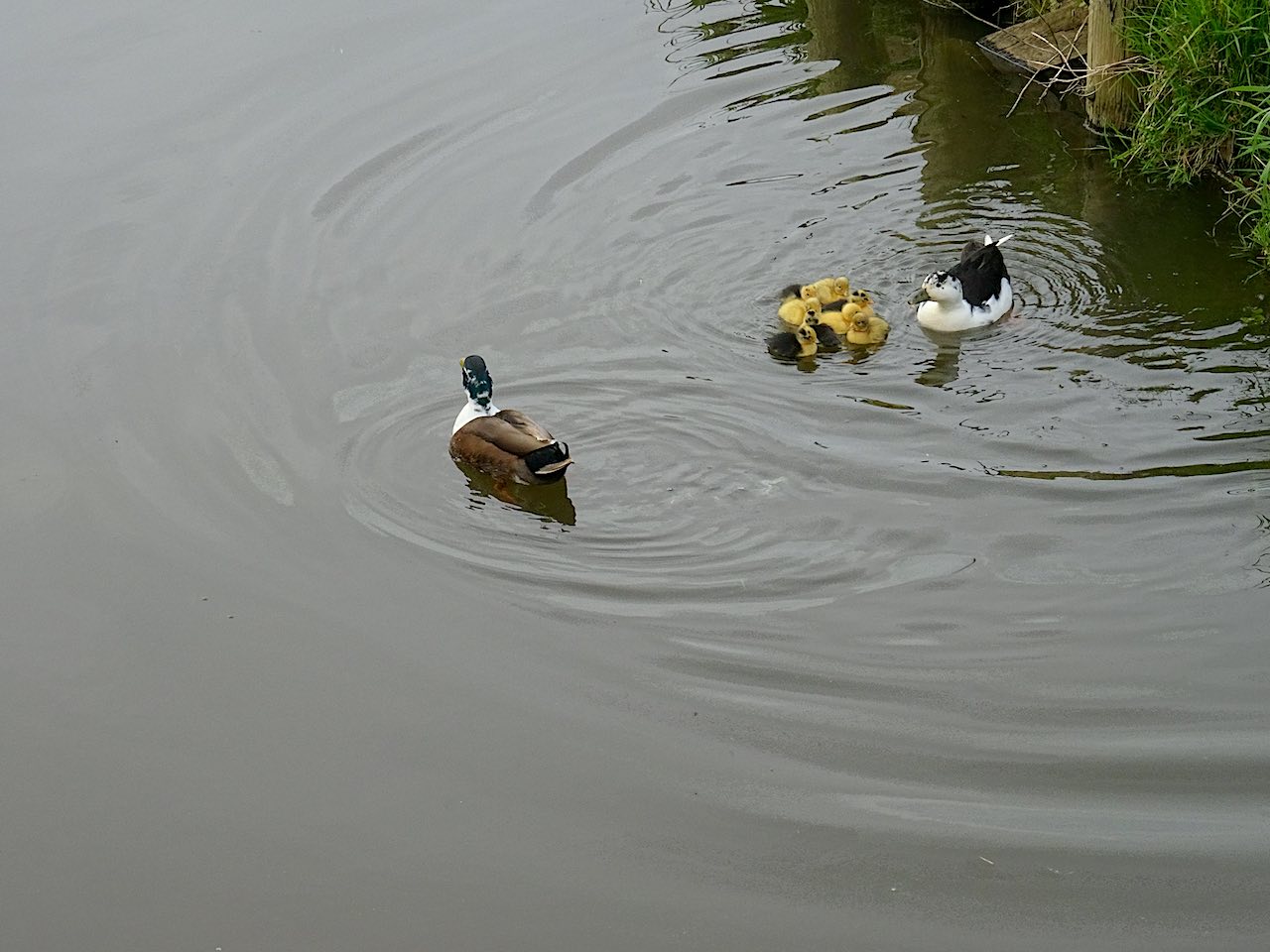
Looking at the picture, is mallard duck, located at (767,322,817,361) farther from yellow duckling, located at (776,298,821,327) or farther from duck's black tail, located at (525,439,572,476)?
duck's black tail, located at (525,439,572,476)

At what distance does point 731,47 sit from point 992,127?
8.28ft

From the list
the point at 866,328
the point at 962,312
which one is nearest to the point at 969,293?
the point at 962,312

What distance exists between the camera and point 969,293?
805cm

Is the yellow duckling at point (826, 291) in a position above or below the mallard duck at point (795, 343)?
above

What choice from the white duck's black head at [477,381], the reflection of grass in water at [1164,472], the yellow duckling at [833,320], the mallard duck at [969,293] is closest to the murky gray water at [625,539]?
the reflection of grass in water at [1164,472]

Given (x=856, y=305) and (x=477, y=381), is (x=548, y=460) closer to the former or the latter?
(x=477, y=381)

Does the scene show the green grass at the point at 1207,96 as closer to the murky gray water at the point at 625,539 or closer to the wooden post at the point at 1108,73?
the wooden post at the point at 1108,73

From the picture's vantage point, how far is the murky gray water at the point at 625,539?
195 inches

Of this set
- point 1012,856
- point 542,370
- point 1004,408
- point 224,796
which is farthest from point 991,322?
point 224,796

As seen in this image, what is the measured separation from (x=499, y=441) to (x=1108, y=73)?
16.7 feet

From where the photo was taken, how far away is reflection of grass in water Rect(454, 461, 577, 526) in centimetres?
710

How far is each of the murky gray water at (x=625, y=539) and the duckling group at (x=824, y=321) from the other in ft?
0.55

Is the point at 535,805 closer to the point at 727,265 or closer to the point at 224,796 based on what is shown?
the point at 224,796

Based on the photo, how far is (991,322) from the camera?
8148 mm
